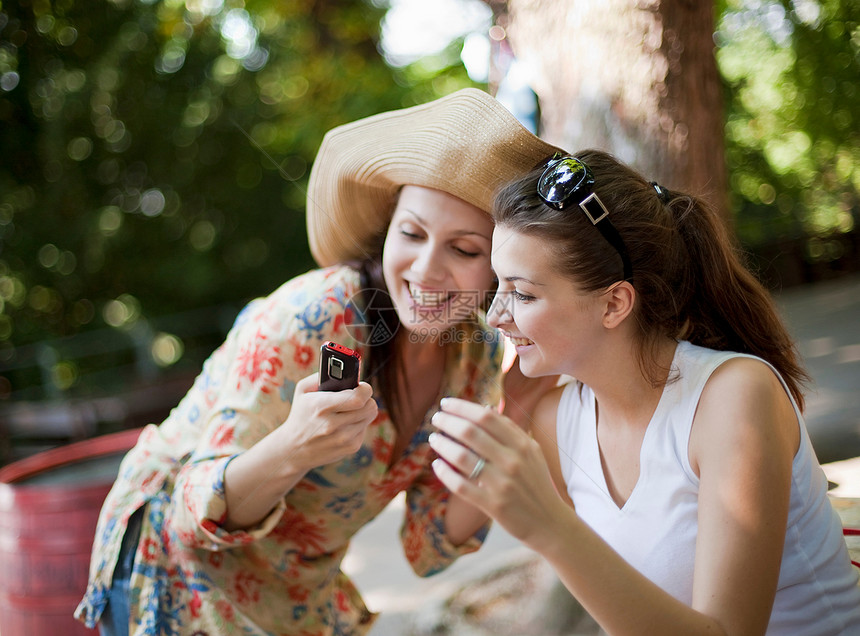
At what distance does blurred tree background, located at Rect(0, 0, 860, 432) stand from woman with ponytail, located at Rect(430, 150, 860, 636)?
407 cm

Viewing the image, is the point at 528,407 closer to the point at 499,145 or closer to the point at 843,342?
the point at 499,145

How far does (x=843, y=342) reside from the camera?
367 cm

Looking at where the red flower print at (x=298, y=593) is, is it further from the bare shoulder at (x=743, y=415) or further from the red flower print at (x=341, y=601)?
the bare shoulder at (x=743, y=415)

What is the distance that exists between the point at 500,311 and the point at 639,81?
124cm

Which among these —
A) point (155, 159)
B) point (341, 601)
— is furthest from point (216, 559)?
point (155, 159)

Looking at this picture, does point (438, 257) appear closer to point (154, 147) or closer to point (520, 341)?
point (520, 341)

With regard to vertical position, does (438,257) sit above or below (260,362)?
above

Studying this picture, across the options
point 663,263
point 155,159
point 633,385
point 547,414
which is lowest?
point 547,414

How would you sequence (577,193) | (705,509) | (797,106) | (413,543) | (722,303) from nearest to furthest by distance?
(705,509) → (577,193) → (722,303) → (413,543) → (797,106)

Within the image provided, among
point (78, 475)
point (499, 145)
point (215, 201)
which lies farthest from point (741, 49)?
point (215, 201)

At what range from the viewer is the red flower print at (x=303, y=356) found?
1506mm

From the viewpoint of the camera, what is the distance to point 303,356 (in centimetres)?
151

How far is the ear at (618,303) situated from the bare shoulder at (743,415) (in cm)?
18

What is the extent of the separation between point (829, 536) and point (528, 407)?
0.62 metres
